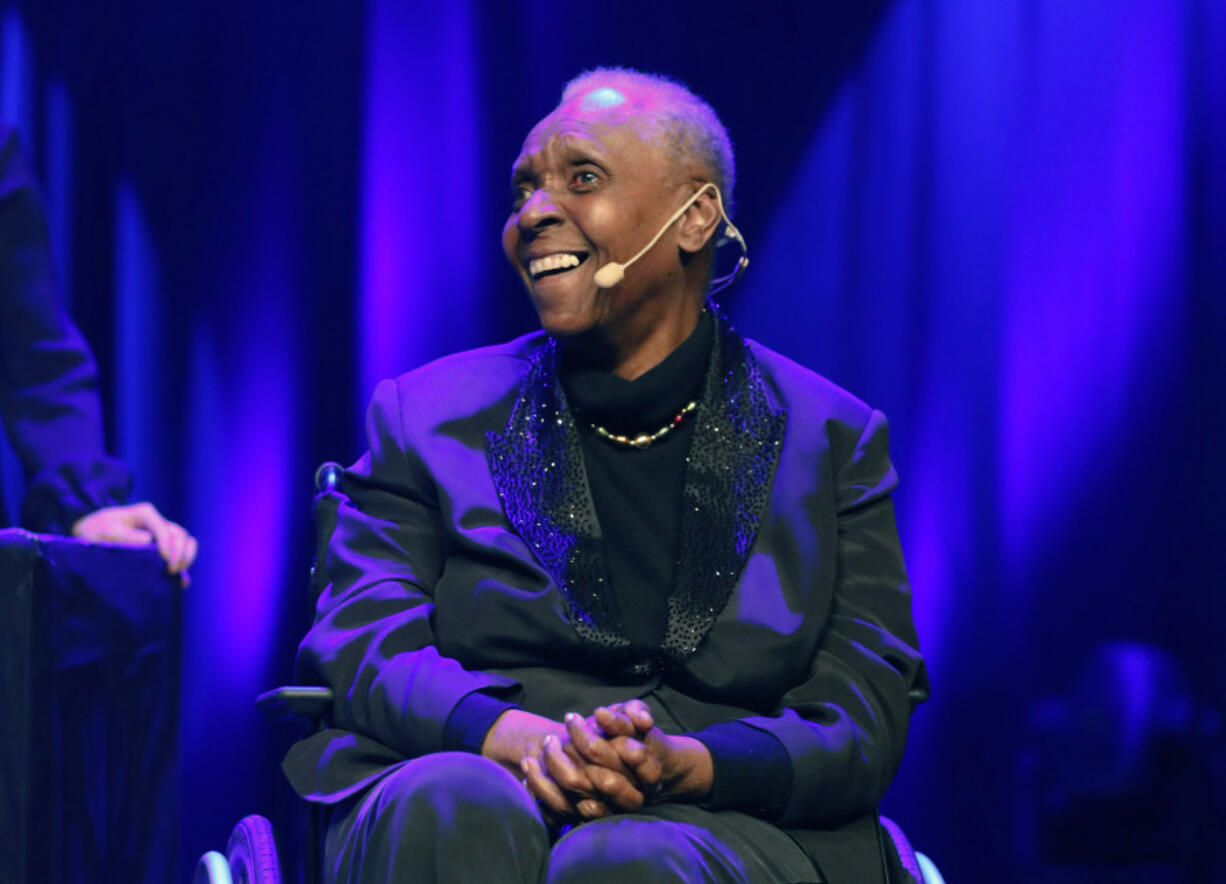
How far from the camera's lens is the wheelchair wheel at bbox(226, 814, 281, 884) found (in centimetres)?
165

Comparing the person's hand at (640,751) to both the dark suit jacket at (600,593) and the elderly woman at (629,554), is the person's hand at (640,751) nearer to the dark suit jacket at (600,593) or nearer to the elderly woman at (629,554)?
the elderly woman at (629,554)

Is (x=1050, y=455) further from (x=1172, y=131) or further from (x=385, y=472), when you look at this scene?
(x=385, y=472)

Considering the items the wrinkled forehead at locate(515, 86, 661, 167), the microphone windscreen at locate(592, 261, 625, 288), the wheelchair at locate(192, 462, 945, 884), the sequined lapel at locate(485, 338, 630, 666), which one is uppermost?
the wrinkled forehead at locate(515, 86, 661, 167)

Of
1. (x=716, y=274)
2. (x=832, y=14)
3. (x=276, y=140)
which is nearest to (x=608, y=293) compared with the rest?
(x=716, y=274)

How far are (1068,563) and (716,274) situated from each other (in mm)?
1526

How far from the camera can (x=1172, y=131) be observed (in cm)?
332

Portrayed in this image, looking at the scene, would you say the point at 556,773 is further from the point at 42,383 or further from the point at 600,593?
the point at 42,383

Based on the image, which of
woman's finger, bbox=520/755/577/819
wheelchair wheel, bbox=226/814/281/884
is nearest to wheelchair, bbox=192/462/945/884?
wheelchair wheel, bbox=226/814/281/884

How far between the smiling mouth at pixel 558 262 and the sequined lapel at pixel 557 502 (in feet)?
0.46

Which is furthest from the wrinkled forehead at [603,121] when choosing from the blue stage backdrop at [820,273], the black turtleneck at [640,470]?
the blue stage backdrop at [820,273]

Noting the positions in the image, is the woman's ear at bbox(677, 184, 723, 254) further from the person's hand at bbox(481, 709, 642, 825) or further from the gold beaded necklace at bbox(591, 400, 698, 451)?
the person's hand at bbox(481, 709, 642, 825)

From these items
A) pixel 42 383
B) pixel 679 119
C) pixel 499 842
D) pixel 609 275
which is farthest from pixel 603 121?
pixel 42 383

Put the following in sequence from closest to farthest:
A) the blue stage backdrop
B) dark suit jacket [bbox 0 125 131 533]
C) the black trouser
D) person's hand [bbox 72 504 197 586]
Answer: the black trouser, person's hand [bbox 72 504 197 586], dark suit jacket [bbox 0 125 131 533], the blue stage backdrop

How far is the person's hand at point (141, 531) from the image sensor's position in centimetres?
244
